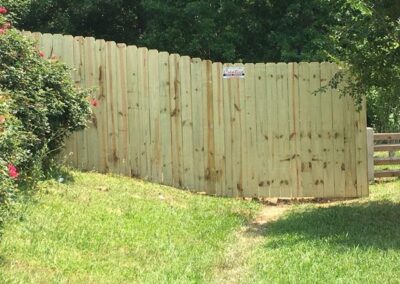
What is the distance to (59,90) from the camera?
8.70 m

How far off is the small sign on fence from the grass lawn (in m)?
2.13

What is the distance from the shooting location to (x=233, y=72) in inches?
395

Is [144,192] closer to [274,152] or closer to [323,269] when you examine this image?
[274,152]

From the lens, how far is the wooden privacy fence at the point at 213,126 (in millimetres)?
9992

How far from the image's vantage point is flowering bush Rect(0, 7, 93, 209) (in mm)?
7629

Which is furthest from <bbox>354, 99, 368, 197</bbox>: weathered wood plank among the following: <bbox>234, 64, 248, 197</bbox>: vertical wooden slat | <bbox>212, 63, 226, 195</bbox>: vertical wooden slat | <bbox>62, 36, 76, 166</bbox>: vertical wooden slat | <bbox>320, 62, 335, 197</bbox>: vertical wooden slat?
<bbox>62, 36, 76, 166</bbox>: vertical wooden slat

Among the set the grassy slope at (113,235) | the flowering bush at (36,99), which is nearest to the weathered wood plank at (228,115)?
the grassy slope at (113,235)

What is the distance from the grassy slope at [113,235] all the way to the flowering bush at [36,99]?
0.50 meters

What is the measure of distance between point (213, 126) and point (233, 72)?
2.99ft

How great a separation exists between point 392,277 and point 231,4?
42.1 ft

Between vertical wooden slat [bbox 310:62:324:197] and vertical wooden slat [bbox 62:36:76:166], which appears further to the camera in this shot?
vertical wooden slat [bbox 62:36:76:166]

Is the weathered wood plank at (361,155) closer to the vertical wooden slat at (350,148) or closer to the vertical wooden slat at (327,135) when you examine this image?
the vertical wooden slat at (350,148)

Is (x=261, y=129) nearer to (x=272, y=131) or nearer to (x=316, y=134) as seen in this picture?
(x=272, y=131)

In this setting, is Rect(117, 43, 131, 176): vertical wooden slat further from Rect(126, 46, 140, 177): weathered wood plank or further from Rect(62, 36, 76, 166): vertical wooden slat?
Rect(62, 36, 76, 166): vertical wooden slat
